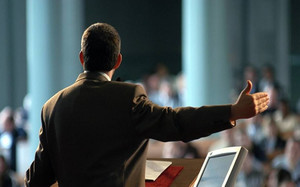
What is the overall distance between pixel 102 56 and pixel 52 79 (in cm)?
517

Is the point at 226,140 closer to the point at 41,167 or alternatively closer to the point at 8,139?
the point at 8,139

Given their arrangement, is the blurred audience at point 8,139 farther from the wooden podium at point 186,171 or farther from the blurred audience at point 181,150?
the wooden podium at point 186,171

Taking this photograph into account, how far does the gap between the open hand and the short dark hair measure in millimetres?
238

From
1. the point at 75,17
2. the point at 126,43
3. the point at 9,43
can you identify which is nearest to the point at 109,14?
the point at 126,43

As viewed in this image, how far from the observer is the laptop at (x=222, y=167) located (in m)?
1.07

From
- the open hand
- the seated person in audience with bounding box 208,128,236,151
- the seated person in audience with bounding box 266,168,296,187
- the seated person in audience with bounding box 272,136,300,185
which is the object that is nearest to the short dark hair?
the open hand

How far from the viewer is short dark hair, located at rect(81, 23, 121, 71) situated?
1150mm

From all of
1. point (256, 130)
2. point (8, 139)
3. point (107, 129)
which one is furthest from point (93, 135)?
point (8, 139)

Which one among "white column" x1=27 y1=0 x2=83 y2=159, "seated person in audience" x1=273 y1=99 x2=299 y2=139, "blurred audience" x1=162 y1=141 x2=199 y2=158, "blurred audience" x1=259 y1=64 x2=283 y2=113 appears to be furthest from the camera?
"blurred audience" x1=259 y1=64 x2=283 y2=113

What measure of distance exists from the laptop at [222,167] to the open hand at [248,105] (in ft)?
0.23

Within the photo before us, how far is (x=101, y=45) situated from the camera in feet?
3.78

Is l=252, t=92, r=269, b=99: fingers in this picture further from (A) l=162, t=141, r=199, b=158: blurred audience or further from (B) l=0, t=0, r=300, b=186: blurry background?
(B) l=0, t=0, r=300, b=186: blurry background

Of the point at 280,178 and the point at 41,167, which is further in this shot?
the point at 280,178

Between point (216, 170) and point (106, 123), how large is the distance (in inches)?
8.0
